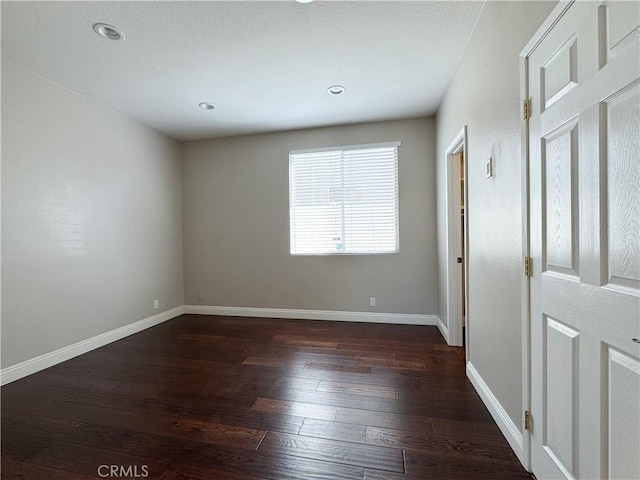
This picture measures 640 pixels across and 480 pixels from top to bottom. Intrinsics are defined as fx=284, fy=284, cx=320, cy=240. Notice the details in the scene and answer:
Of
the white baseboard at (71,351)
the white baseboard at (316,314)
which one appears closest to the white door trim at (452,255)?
the white baseboard at (316,314)

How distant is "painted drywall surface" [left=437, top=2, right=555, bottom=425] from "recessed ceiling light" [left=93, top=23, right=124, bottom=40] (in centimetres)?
264

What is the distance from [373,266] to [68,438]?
10.9ft

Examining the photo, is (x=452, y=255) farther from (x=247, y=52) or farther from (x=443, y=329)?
(x=247, y=52)

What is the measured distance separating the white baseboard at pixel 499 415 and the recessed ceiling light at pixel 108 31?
371 cm

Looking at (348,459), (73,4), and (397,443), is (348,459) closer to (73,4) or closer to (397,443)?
(397,443)

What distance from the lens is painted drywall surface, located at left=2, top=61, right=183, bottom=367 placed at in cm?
251

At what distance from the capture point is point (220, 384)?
2.35 m

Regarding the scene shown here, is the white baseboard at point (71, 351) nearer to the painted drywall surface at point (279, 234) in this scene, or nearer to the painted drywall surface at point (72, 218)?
the painted drywall surface at point (72, 218)

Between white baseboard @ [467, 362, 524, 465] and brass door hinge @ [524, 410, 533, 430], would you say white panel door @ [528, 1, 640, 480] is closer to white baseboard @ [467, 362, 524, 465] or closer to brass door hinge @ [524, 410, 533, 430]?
brass door hinge @ [524, 410, 533, 430]

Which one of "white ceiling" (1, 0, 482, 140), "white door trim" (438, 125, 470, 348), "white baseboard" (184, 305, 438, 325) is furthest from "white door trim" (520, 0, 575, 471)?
"white baseboard" (184, 305, 438, 325)

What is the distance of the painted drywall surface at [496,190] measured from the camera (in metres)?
1.55

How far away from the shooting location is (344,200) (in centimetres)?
405

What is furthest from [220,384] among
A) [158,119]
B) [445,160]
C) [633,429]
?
[158,119]

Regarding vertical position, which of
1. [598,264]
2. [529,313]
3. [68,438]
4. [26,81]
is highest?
[26,81]
